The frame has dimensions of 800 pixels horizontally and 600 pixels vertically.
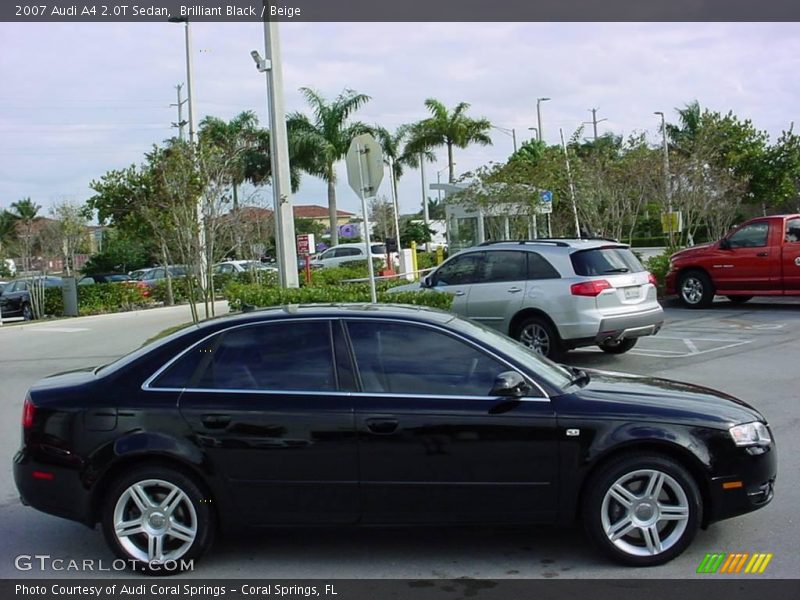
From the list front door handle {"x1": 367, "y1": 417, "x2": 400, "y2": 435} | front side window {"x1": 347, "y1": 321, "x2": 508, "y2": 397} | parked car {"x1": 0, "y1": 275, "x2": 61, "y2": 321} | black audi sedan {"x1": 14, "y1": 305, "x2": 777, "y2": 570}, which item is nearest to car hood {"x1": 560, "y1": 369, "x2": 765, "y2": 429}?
black audi sedan {"x1": 14, "y1": 305, "x2": 777, "y2": 570}

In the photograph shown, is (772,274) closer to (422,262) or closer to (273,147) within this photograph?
(273,147)

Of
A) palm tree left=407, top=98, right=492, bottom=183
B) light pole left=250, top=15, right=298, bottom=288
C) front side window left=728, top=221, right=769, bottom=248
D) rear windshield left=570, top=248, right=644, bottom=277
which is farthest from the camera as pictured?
palm tree left=407, top=98, right=492, bottom=183

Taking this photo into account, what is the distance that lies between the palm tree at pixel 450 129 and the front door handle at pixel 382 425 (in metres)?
38.8

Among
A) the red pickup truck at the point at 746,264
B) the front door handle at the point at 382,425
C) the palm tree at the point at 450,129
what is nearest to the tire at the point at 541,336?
the front door handle at the point at 382,425

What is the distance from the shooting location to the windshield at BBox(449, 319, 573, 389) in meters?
5.09

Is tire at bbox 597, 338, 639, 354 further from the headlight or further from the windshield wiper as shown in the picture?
the headlight

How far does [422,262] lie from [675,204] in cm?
1159

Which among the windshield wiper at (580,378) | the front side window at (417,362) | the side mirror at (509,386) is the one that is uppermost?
the front side window at (417,362)

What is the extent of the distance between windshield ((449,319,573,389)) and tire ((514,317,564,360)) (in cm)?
553

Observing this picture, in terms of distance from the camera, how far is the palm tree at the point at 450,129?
43375 millimetres

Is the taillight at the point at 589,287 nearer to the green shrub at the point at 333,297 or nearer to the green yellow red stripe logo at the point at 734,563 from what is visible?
the green shrub at the point at 333,297

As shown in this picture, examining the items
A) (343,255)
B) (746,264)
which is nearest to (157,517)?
(746,264)

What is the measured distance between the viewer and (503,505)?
481 cm

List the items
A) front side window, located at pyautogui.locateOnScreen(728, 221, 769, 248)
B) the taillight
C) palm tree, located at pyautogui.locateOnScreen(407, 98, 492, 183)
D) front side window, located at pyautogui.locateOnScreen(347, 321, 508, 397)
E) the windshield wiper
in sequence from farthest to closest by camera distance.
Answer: palm tree, located at pyautogui.locateOnScreen(407, 98, 492, 183) → front side window, located at pyautogui.locateOnScreen(728, 221, 769, 248) → the taillight → the windshield wiper → front side window, located at pyautogui.locateOnScreen(347, 321, 508, 397)
